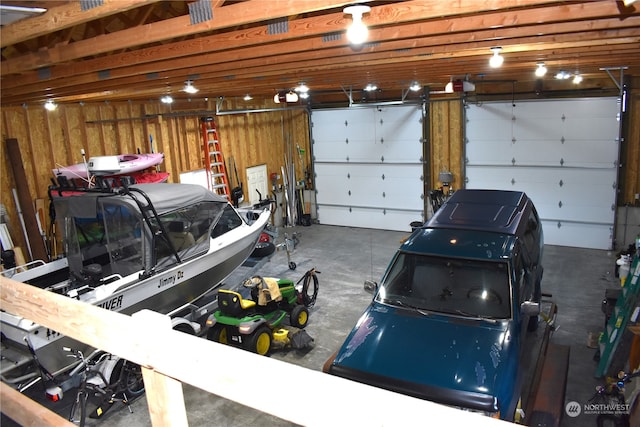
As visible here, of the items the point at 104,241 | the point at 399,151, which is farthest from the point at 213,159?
the point at 104,241

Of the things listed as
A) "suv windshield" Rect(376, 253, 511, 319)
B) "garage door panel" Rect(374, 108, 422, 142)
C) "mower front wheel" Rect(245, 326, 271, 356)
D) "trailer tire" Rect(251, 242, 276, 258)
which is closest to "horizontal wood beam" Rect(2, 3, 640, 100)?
"suv windshield" Rect(376, 253, 511, 319)

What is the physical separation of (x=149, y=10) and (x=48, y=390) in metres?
3.97

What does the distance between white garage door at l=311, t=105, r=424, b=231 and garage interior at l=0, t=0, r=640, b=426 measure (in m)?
0.06

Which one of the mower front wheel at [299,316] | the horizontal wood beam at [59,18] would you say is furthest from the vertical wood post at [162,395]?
the mower front wheel at [299,316]

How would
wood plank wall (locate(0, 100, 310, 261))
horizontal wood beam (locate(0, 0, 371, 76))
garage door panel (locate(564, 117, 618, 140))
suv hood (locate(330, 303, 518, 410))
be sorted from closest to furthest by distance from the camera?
1. horizontal wood beam (locate(0, 0, 371, 76))
2. suv hood (locate(330, 303, 518, 410))
3. wood plank wall (locate(0, 100, 310, 261))
4. garage door panel (locate(564, 117, 618, 140))

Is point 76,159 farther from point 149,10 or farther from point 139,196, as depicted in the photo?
point 149,10

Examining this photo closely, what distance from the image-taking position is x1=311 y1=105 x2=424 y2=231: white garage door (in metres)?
12.7

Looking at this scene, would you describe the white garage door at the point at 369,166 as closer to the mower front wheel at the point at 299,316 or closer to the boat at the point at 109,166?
the boat at the point at 109,166

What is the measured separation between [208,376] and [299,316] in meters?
5.69

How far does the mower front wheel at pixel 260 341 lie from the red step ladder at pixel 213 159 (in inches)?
256

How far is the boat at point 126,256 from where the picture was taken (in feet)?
17.1

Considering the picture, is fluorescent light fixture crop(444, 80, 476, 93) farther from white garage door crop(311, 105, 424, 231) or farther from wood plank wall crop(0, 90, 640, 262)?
white garage door crop(311, 105, 424, 231)

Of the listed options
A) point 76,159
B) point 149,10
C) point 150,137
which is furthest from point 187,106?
point 149,10

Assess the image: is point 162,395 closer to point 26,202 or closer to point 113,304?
point 113,304
